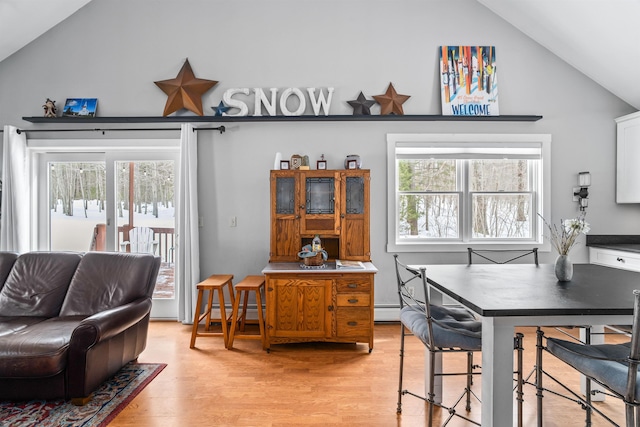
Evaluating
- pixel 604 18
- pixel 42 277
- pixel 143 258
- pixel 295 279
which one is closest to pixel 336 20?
pixel 604 18

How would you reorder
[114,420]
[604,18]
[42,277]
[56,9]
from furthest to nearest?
1. [56,9]
2. [604,18]
3. [42,277]
4. [114,420]

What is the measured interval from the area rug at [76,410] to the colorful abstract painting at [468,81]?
12.9 ft

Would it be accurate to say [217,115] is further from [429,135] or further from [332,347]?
[332,347]

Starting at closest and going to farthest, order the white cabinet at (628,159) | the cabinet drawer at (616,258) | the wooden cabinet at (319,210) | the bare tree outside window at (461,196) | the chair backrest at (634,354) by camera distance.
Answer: the chair backrest at (634,354) → the cabinet drawer at (616,258) → the wooden cabinet at (319,210) → the white cabinet at (628,159) → the bare tree outside window at (461,196)

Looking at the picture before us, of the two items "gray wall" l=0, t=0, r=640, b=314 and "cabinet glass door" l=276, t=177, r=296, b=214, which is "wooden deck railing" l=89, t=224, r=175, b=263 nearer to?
"gray wall" l=0, t=0, r=640, b=314

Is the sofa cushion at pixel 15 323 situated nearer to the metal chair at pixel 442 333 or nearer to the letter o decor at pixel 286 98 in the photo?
the metal chair at pixel 442 333

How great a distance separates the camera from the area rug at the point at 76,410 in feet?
7.07

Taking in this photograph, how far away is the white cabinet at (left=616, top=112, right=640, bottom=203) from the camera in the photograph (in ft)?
12.6

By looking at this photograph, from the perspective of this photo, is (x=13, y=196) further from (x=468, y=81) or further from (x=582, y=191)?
(x=582, y=191)

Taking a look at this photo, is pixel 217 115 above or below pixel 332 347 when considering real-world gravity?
above

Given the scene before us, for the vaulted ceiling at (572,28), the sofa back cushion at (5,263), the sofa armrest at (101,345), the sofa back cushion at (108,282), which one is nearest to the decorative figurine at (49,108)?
the vaulted ceiling at (572,28)

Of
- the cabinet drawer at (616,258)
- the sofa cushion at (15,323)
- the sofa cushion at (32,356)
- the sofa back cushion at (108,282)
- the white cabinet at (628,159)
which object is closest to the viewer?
the sofa cushion at (32,356)

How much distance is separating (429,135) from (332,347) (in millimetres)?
2494

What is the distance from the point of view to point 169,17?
13.5 feet
